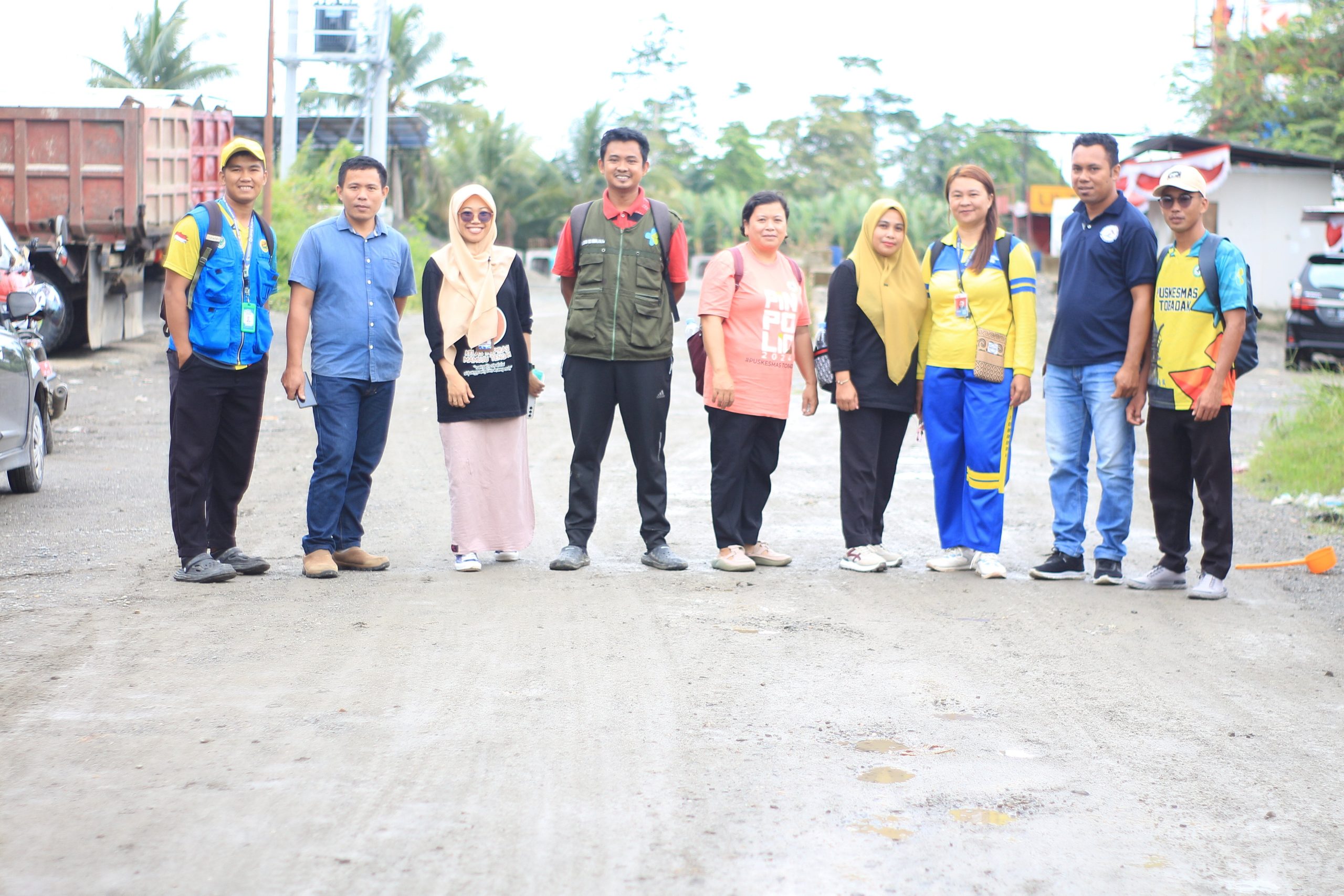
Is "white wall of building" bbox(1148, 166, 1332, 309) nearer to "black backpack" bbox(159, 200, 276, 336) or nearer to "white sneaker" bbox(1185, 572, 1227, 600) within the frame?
"white sneaker" bbox(1185, 572, 1227, 600)

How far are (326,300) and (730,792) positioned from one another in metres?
3.54

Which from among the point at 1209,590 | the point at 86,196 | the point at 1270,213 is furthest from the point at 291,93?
the point at 1209,590

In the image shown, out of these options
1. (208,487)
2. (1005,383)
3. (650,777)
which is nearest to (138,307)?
(208,487)

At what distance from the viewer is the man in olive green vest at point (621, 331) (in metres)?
6.64

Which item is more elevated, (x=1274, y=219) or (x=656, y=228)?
(x=1274, y=219)

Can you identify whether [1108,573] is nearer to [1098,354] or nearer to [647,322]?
[1098,354]

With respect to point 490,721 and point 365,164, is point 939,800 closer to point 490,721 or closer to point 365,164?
point 490,721

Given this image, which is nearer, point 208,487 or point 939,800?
point 939,800

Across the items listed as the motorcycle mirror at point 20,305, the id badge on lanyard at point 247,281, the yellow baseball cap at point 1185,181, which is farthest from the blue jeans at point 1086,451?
the motorcycle mirror at point 20,305

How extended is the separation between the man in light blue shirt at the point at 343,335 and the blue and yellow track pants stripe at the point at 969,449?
8.28ft

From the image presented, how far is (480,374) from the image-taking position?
662cm

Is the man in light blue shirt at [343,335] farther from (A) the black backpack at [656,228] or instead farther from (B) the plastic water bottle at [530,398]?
(A) the black backpack at [656,228]

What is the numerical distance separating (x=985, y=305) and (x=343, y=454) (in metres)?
3.04

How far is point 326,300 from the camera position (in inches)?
253
